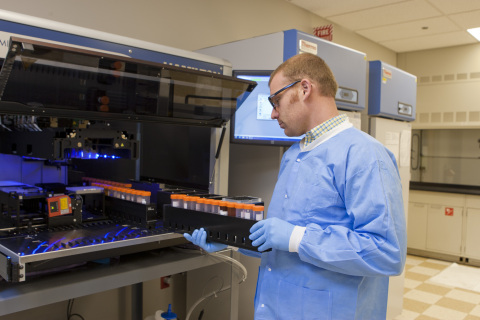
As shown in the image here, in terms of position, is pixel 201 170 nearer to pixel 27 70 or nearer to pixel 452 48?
pixel 27 70

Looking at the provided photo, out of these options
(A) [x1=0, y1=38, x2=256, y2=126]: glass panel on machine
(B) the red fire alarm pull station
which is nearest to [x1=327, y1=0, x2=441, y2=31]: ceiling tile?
(A) [x1=0, y1=38, x2=256, y2=126]: glass panel on machine

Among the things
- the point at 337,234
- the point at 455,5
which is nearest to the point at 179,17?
the point at 337,234

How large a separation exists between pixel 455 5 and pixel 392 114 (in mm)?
1497

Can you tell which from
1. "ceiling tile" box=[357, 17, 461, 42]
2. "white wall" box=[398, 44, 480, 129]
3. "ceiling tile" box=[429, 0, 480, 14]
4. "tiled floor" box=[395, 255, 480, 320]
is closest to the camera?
"tiled floor" box=[395, 255, 480, 320]

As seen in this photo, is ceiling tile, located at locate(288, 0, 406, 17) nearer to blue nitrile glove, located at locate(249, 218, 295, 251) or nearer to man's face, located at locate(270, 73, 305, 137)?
man's face, located at locate(270, 73, 305, 137)

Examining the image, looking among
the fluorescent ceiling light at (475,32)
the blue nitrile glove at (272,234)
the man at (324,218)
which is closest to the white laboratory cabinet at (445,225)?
the fluorescent ceiling light at (475,32)

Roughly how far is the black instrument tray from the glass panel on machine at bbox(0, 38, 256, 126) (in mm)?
453

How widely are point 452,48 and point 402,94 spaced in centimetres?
271

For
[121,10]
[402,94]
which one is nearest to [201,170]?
[121,10]

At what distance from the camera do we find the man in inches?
49.7

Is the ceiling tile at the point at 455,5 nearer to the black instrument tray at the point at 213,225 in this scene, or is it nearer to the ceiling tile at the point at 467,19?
the ceiling tile at the point at 467,19

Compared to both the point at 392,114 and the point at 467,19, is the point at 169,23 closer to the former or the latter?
the point at 392,114

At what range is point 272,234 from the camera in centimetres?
133

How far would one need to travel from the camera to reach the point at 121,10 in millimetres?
2680
